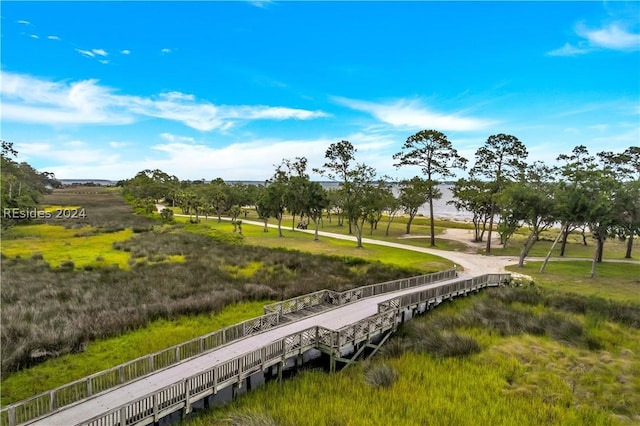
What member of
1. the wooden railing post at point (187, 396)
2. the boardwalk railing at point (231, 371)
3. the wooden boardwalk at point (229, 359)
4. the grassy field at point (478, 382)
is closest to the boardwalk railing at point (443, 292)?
the wooden boardwalk at point (229, 359)

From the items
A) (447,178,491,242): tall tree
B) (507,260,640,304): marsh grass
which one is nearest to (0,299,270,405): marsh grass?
(507,260,640,304): marsh grass

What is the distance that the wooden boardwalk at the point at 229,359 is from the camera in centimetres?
1154

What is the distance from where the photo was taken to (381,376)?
606 inches

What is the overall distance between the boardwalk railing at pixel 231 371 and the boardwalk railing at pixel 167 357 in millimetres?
2118


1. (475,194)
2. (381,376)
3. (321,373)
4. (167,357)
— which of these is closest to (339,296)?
(321,373)

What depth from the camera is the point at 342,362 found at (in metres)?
18.5

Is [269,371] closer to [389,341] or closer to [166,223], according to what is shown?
[389,341]

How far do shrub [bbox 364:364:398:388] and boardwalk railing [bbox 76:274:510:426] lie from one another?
6.26ft

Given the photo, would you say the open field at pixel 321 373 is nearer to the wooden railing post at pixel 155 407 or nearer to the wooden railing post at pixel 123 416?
the wooden railing post at pixel 155 407

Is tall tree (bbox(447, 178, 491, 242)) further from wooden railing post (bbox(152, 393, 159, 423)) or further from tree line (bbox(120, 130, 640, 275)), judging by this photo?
wooden railing post (bbox(152, 393, 159, 423))

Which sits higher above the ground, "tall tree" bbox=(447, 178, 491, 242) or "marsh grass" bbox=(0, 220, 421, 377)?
"tall tree" bbox=(447, 178, 491, 242)

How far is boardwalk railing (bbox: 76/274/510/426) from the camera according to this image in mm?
11336

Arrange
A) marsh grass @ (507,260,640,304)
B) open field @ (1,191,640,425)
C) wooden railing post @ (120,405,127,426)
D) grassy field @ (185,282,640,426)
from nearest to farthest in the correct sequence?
wooden railing post @ (120,405,127,426) < grassy field @ (185,282,640,426) < open field @ (1,191,640,425) < marsh grass @ (507,260,640,304)

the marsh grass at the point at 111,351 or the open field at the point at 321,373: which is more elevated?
the open field at the point at 321,373
